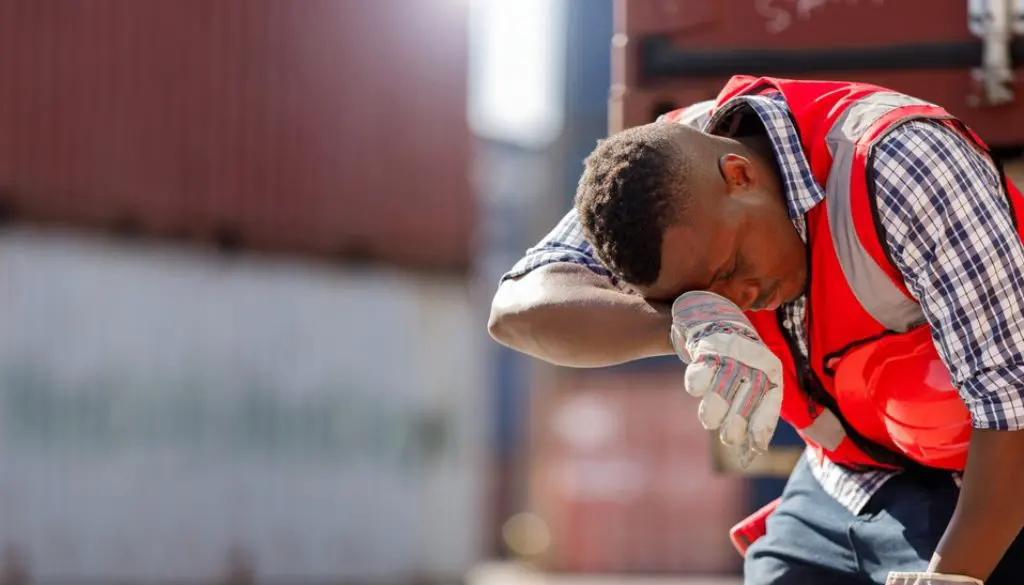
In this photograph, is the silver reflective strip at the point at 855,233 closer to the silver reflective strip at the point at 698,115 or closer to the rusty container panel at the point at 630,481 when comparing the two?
the silver reflective strip at the point at 698,115

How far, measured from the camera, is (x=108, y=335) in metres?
14.5

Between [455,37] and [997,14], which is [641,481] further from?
[997,14]

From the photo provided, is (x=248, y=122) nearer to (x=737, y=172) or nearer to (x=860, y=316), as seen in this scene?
(x=737, y=172)

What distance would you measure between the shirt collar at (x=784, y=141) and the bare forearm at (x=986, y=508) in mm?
493

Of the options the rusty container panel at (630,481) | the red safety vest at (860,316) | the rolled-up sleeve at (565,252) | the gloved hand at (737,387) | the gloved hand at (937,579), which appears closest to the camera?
the gloved hand at (737,387)

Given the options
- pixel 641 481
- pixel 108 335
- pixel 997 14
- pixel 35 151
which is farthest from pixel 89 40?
pixel 997 14

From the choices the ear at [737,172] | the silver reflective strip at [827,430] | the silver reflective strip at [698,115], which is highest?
the silver reflective strip at [698,115]

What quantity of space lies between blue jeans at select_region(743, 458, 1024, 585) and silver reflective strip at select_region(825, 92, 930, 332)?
1.26ft

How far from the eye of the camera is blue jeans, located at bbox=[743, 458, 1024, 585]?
2.74 meters

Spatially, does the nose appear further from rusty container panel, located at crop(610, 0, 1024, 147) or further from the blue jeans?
rusty container panel, located at crop(610, 0, 1024, 147)

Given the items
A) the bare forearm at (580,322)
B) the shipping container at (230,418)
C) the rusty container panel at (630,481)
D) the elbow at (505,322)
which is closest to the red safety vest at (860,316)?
the bare forearm at (580,322)

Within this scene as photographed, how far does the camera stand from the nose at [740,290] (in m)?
2.69

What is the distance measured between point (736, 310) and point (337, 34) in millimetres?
14493

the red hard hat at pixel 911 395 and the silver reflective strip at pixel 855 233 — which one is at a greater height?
the silver reflective strip at pixel 855 233
